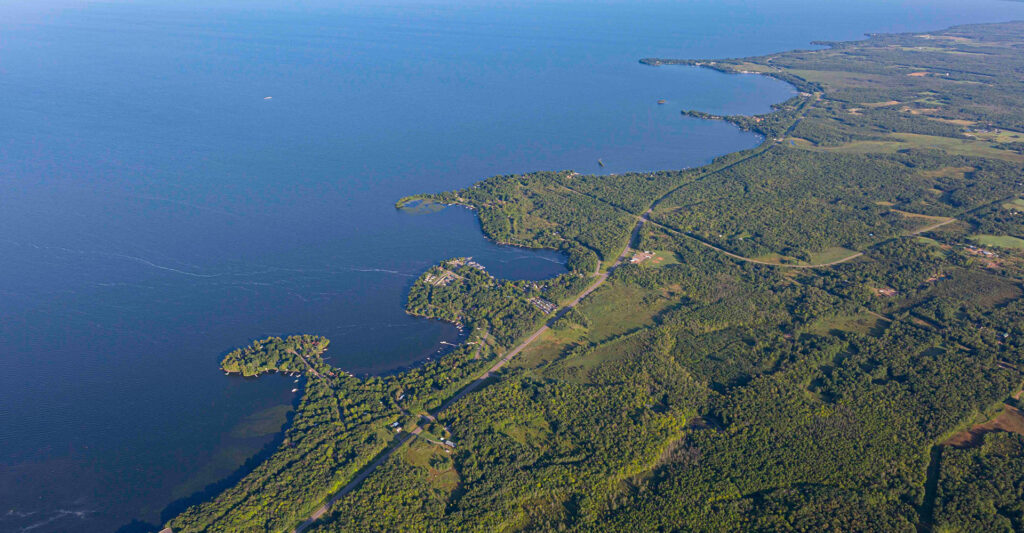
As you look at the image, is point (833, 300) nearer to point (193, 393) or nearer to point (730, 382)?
point (730, 382)

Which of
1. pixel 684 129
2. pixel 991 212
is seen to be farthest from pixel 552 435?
pixel 684 129

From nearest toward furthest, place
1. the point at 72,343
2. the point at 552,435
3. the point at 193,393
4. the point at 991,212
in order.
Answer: the point at 552,435 < the point at 193,393 < the point at 72,343 < the point at 991,212

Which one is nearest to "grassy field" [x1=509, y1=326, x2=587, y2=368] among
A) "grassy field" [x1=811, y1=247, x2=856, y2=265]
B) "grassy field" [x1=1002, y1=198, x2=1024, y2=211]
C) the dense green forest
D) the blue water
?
the dense green forest

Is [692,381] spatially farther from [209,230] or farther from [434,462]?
[209,230]

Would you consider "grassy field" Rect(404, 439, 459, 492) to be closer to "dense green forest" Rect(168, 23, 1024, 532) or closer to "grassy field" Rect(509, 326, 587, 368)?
"dense green forest" Rect(168, 23, 1024, 532)

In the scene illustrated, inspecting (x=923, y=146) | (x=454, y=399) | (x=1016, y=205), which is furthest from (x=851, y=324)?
(x=923, y=146)

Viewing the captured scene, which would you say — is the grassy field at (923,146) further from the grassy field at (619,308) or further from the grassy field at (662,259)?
the grassy field at (619,308)
